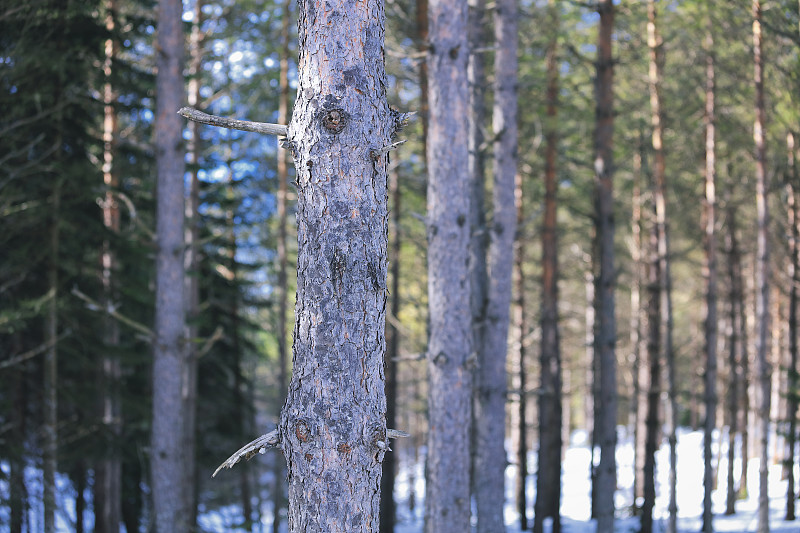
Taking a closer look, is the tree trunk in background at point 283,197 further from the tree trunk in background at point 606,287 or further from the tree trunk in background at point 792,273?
the tree trunk in background at point 792,273

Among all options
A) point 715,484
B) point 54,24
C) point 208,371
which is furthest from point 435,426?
point 715,484

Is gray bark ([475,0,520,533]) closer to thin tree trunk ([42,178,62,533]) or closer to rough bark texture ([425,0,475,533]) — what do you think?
rough bark texture ([425,0,475,533])

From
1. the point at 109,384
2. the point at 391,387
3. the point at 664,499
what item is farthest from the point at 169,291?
the point at 664,499

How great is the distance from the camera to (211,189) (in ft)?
44.8

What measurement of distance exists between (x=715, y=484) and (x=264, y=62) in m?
19.2

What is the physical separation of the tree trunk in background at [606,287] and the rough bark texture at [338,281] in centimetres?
821

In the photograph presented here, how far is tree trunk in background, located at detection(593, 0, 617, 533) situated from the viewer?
10.9 metres

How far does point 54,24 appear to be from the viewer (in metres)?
8.84

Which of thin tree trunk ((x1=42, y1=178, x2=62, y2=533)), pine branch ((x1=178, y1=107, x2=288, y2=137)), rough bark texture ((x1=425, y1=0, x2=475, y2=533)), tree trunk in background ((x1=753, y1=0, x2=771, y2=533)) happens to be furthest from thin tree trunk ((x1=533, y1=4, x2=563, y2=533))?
pine branch ((x1=178, y1=107, x2=288, y2=137))

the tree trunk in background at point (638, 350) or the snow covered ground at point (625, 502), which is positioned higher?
the tree trunk in background at point (638, 350)

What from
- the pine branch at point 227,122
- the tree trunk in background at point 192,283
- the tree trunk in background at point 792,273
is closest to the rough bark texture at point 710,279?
the tree trunk in background at point 792,273

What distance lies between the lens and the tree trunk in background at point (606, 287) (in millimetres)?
10852

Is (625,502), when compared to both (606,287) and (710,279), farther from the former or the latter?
(606,287)

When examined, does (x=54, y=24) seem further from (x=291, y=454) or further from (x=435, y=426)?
(x=291, y=454)
